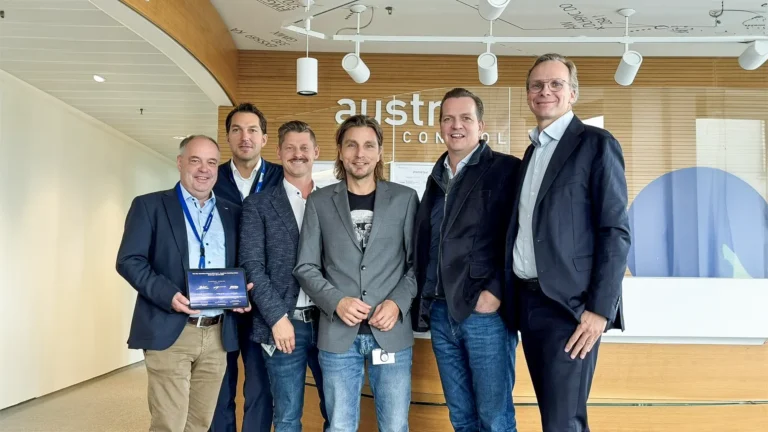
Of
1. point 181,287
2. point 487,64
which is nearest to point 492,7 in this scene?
point 487,64

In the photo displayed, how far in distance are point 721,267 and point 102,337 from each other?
7.45m

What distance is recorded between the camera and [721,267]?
3.17 m

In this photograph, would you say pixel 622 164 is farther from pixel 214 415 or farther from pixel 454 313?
pixel 214 415

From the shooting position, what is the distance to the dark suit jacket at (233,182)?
3186 millimetres

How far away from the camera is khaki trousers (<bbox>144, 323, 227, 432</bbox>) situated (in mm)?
2658

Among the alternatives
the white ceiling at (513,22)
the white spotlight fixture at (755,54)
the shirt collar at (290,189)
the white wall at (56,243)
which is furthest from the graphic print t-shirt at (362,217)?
the white wall at (56,243)

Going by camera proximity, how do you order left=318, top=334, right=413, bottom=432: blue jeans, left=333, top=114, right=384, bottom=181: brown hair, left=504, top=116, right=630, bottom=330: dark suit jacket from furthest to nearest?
left=333, top=114, right=384, bottom=181: brown hair
left=318, top=334, right=413, bottom=432: blue jeans
left=504, top=116, right=630, bottom=330: dark suit jacket

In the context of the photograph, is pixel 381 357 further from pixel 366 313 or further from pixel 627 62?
pixel 627 62

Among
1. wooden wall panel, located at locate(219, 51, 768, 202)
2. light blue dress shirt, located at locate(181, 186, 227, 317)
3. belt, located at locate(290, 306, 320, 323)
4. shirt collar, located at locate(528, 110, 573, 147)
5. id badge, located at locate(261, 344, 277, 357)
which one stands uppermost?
wooden wall panel, located at locate(219, 51, 768, 202)

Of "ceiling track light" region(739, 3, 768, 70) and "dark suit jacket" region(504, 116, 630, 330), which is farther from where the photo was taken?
"ceiling track light" region(739, 3, 768, 70)

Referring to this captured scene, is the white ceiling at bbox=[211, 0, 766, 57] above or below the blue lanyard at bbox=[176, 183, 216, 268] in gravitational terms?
above

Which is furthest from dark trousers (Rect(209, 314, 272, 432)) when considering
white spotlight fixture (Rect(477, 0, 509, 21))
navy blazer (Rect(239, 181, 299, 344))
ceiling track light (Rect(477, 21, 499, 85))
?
ceiling track light (Rect(477, 21, 499, 85))

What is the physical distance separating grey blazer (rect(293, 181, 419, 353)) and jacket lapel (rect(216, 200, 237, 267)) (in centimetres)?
42

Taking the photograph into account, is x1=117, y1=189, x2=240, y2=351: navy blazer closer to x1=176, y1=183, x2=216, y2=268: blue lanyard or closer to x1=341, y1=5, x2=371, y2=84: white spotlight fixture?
x1=176, y1=183, x2=216, y2=268: blue lanyard
